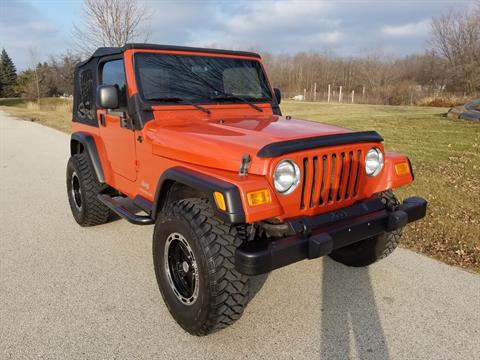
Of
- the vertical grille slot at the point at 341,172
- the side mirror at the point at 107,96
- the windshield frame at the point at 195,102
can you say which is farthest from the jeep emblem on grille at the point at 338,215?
the side mirror at the point at 107,96

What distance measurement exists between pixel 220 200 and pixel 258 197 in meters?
0.23

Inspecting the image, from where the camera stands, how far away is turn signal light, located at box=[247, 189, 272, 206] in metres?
2.39

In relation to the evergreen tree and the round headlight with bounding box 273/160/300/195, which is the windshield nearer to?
the round headlight with bounding box 273/160/300/195

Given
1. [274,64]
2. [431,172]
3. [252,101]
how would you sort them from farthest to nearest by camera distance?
[274,64]
[431,172]
[252,101]

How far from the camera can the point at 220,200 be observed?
2.39m

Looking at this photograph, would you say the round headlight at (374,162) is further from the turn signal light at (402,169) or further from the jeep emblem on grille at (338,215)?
the jeep emblem on grille at (338,215)

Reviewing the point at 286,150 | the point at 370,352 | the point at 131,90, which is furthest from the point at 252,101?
the point at 370,352

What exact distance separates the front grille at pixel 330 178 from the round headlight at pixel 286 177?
7 centimetres

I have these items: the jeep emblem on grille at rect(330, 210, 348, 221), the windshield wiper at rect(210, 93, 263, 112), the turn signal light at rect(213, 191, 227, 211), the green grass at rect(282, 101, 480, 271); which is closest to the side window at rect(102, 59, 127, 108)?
the windshield wiper at rect(210, 93, 263, 112)

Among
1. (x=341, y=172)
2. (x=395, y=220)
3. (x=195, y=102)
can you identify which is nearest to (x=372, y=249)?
(x=395, y=220)

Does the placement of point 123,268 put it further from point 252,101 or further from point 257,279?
point 252,101

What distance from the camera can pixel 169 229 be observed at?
2832 millimetres

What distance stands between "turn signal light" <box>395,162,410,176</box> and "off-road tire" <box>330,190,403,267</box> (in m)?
0.19

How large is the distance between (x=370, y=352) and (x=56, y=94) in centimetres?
5575
